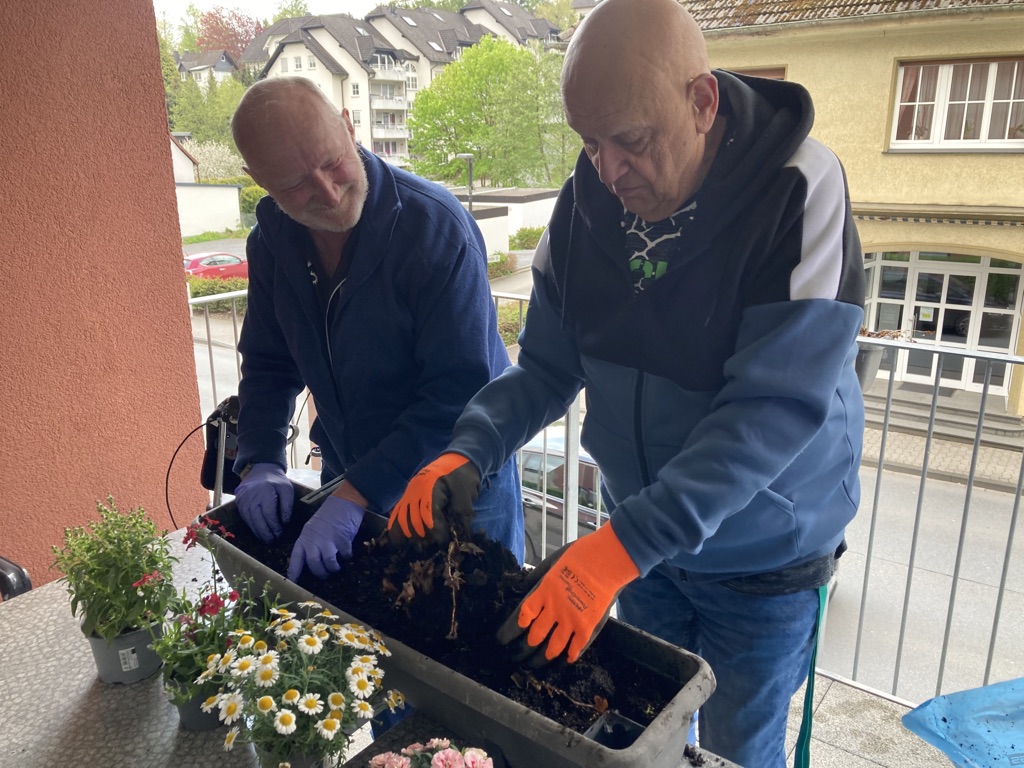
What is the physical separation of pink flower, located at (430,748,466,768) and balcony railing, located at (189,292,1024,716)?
1.33 meters

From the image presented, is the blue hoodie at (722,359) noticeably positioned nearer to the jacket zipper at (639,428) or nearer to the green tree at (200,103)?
the jacket zipper at (639,428)

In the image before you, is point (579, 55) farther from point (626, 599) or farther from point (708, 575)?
point (626, 599)

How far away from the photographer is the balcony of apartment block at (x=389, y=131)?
10.9 feet

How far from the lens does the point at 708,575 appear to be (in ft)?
3.67

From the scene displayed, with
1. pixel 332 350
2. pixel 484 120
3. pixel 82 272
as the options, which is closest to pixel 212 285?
pixel 82 272

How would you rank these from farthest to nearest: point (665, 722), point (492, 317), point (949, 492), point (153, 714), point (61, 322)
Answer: point (949, 492) → point (61, 322) → point (492, 317) → point (153, 714) → point (665, 722)

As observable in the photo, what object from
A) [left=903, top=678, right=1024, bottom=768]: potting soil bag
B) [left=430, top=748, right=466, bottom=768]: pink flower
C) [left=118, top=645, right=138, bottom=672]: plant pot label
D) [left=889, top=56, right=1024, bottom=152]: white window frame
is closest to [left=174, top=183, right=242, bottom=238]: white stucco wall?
[left=118, top=645, right=138, bottom=672]: plant pot label

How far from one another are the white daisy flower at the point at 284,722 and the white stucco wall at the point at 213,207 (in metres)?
2.20

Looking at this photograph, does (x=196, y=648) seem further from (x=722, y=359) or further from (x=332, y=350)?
(x=722, y=359)

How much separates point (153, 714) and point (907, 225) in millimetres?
8136

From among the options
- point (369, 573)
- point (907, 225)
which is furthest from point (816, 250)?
point (907, 225)

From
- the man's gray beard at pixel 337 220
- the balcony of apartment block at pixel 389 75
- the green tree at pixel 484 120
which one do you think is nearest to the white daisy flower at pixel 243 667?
the man's gray beard at pixel 337 220

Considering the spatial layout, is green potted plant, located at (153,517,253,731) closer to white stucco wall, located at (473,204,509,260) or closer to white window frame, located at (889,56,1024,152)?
white stucco wall, located at (473,204,509,260)

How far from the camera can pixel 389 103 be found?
350 centimetres
